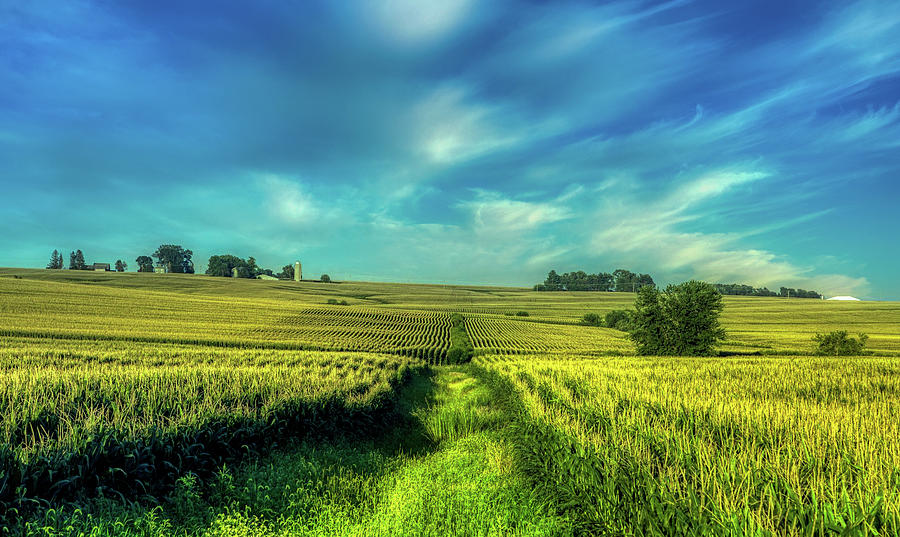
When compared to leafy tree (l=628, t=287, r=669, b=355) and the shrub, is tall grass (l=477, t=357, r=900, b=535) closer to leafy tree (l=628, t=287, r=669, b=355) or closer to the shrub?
leafy tree (l=628, t=287, r=669, b=355)

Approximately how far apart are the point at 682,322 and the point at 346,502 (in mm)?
40913

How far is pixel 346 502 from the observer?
7.66 meters

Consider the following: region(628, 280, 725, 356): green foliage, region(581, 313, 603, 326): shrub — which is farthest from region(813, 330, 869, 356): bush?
region(581, 313, 603, 326): shrub

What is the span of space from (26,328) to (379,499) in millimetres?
55192

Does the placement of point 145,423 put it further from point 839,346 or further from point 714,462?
point 839,346

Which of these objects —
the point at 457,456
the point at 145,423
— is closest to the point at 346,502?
the point at 457,456

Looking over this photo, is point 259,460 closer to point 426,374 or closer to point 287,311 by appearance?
point 426,374

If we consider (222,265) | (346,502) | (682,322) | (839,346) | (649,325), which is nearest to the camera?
(346,502)

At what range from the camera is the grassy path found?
623 centimetres

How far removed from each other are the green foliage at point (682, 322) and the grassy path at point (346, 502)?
35764 millimetres

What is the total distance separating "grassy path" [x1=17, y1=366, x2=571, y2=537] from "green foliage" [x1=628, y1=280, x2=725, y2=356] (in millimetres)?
35764

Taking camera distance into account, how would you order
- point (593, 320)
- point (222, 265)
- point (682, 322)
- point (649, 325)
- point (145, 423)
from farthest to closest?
1. point (222, 265)
2. point (593, 320)
3. point (649, 325)
4. point (682, 322)
5. point (145, 423)

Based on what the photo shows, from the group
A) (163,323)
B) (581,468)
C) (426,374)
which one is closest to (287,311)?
(163,323)

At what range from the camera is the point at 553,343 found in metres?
59.8
